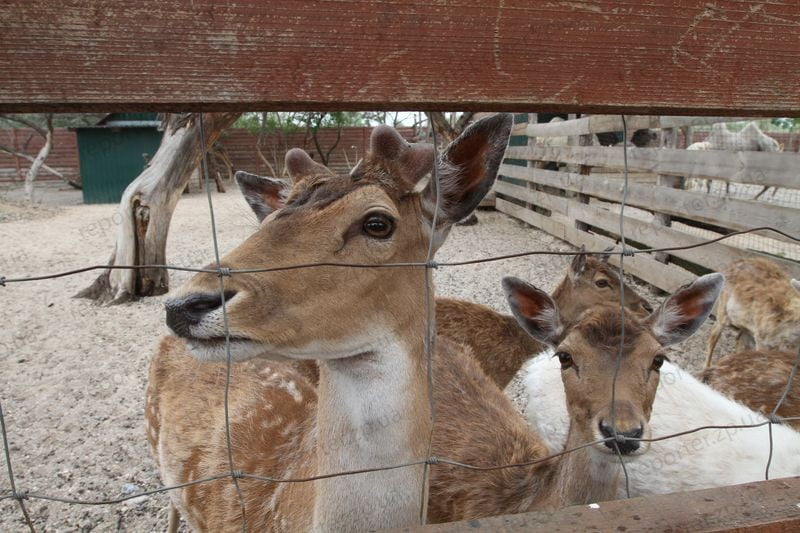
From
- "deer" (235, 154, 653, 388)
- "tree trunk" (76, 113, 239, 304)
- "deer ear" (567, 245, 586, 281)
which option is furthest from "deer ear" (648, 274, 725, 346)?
"tree trunk" (76, 113, 239, 304)

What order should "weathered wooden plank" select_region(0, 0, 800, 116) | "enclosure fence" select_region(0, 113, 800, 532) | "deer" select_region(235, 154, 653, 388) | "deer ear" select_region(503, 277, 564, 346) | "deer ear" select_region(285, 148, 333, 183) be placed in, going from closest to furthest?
"weathered wooden plank" select_region(0, 0, 800, 116), "enclosure fence" select_region(0, 113, 800, 532), "deer ear" select_region(285, 148, 333, 183), "deer ear" select_region(503, 277, 564, 346), "deer" select_region(235, 154, 653, 388)

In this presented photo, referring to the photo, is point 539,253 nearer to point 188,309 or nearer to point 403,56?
point 403,56

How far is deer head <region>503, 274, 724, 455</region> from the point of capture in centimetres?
203

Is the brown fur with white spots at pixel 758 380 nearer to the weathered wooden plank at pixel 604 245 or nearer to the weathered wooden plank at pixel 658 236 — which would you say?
the weathered wooden plank at pixel 658 236

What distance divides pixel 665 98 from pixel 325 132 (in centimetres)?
2381

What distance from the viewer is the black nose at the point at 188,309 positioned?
1211 millimetres

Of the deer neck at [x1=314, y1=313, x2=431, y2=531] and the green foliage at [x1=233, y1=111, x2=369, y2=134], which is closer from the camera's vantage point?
the deer neck at [x1=314, y1=313, x2=431, y2=531]

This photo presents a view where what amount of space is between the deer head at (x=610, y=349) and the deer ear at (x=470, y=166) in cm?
87

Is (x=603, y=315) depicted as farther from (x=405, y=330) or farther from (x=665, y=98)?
(x=665, y=98)

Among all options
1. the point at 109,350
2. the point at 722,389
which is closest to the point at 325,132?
the point at 109,350

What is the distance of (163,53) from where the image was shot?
97cm

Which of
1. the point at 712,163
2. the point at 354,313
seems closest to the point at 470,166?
the point at 354,313

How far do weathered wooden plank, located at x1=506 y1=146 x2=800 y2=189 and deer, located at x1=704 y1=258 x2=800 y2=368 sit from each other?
747mm

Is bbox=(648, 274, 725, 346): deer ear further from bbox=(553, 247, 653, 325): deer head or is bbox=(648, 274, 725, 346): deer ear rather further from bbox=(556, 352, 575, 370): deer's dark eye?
bbox=(553, 247, 653, 325): deer head
